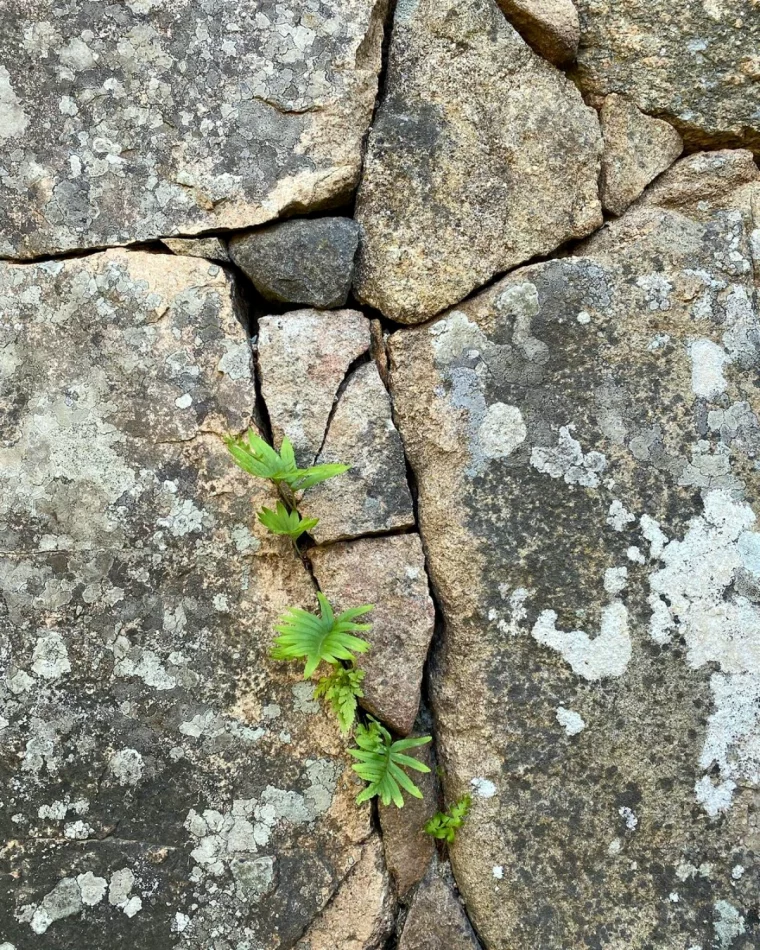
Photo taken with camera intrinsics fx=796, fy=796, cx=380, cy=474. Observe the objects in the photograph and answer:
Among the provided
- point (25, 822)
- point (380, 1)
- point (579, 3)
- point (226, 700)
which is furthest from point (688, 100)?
point (25, 822)

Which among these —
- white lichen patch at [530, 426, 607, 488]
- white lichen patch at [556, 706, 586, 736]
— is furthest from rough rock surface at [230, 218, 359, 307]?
white lichen patch at [556, 706, 586, 736]

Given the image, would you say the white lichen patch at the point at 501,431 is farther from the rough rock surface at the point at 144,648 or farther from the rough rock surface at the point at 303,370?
the rough rock surface at the point at 144,648

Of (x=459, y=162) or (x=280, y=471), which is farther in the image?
(x=459, y=162)

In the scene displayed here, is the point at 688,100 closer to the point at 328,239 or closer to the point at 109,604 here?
the point at 328,239

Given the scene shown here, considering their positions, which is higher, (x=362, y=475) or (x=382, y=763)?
(x=362, y=475)

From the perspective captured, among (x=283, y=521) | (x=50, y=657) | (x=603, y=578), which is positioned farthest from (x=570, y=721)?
(x=50, y=657)

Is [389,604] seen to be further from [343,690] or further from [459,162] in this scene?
[459,162]

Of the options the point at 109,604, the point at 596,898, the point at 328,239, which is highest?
the point at 328,239
